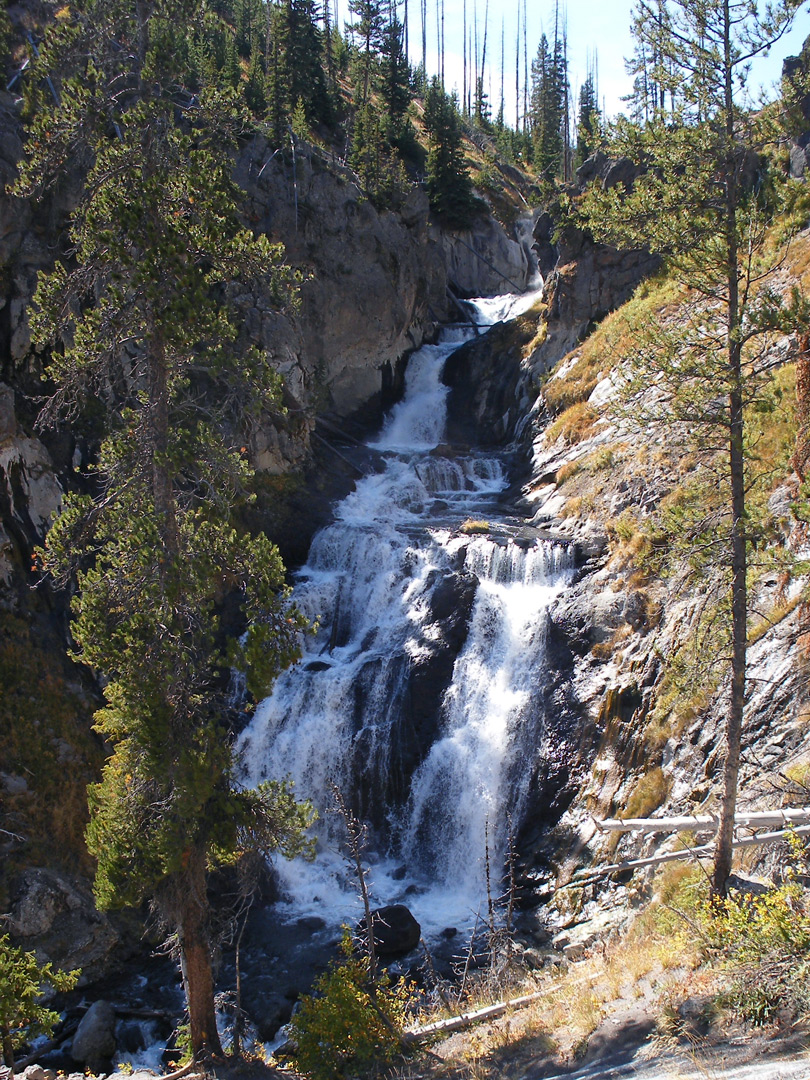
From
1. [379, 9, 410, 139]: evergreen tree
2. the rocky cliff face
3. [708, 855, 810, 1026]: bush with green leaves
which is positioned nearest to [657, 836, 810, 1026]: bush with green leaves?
[708, 855, 810, 1026]: bush with green leaves

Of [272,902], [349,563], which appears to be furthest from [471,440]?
[272,902]

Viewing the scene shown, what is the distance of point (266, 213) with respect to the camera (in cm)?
3506

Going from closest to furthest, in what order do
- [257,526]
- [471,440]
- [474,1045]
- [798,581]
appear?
[474,1045]
[798,581]
[257,526]
[471,440]

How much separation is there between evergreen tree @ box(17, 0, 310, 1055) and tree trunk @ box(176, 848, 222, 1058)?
0.02 m

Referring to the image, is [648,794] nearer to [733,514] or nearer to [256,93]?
[733,514]

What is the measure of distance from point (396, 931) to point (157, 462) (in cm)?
1188

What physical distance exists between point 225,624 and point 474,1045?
1746cm

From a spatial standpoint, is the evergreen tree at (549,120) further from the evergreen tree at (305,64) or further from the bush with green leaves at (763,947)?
the bush with green leaves at (763,947)

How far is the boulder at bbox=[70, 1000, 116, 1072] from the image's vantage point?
46.1 feet

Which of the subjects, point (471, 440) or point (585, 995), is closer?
point (585, 995)

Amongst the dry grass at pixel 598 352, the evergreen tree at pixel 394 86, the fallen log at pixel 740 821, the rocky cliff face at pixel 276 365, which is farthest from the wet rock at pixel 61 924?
the evergreen tree at pixel 394 86

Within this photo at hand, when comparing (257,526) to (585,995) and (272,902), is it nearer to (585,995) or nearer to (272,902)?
(272,902)

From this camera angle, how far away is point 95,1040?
1427 centimetres

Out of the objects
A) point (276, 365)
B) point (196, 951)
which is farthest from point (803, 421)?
point (276, 365)
